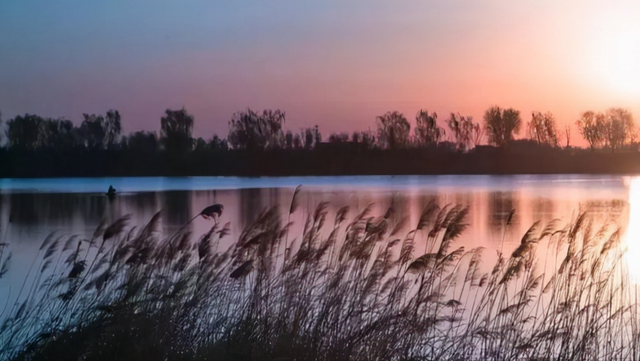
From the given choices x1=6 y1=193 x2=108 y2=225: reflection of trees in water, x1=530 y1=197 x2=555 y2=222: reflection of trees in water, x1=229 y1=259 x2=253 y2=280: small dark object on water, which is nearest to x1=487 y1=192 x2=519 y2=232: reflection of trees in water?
Result: x1=530 y1=197 x2=555 y2=222: reflection of trees in water

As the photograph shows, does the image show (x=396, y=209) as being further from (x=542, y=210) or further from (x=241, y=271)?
(x=241, y=271)

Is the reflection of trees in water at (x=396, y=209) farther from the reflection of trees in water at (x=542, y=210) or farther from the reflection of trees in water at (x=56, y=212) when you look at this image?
the reflection of trees in water at (x=56, y=212)

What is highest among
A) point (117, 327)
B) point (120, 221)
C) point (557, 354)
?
point (120, 221)

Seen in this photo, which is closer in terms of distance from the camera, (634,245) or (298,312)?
(298,312)

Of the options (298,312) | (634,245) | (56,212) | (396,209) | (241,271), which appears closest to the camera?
(241,271)

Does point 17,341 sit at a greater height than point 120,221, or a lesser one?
lesser

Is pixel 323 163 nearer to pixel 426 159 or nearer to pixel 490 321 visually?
pixel 426 159

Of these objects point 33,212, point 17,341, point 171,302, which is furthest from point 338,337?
point 33,212

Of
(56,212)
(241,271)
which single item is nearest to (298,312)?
(241,271)

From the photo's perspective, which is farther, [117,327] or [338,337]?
[338,337]

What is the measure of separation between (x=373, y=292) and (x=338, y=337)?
713 mm

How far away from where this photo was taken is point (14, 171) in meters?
83.4

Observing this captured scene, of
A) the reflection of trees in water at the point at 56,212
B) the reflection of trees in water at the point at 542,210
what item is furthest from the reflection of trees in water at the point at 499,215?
the reflection of trees in water at the point at 56,212

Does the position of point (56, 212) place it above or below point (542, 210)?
above
